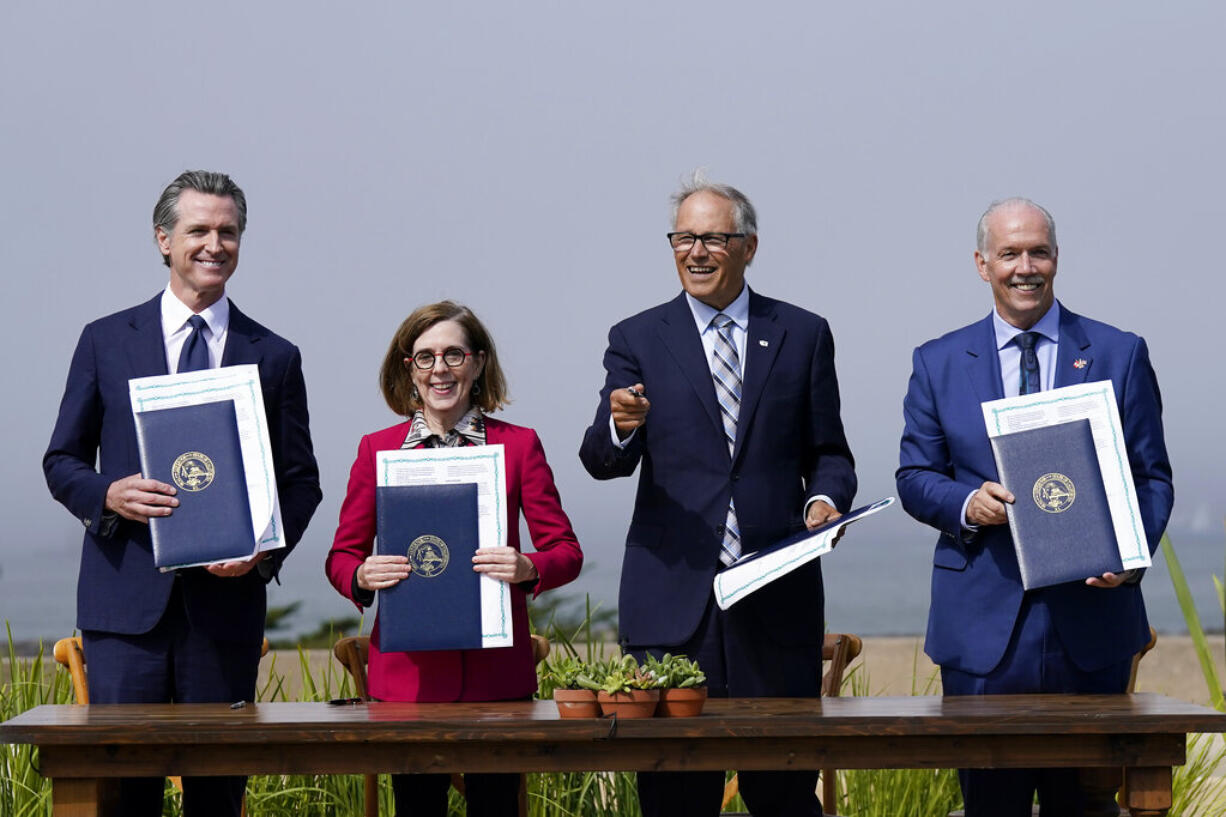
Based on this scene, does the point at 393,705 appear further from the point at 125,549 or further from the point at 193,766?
the point at 125,549

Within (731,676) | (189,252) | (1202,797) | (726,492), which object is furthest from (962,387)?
(1202,797)

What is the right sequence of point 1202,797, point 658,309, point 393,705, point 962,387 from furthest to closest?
point 1202,797 < point 658,309 < point 962,387 < point 393,705

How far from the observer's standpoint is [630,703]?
331 cm

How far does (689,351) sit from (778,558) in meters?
0.70

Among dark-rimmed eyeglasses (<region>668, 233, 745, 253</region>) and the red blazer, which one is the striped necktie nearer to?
dark-rimmed eyeglasses (<region>668, 233, 745, 253</region>)

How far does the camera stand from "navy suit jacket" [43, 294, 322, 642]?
3.68 m

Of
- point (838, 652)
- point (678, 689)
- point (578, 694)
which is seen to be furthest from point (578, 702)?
point (838, 652)

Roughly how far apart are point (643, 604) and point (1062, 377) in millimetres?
1170

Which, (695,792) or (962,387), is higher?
(962,387)

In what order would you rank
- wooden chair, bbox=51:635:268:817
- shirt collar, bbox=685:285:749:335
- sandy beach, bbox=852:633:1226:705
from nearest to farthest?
shirt collar, bbox=685:285:749:335 → wooden chair, bbox=51:635:268:817 → sandy beach, bbox=852:633:1226:705

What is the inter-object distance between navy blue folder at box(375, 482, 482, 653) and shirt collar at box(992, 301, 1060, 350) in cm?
135

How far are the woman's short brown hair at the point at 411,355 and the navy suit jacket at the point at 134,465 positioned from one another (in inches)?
8.9

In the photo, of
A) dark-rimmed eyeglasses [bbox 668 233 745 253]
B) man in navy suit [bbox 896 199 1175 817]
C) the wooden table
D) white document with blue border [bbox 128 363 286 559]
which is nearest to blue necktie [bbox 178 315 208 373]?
white document with blue border [bbox 128 363 286 559]

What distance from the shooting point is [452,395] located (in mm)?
3824
